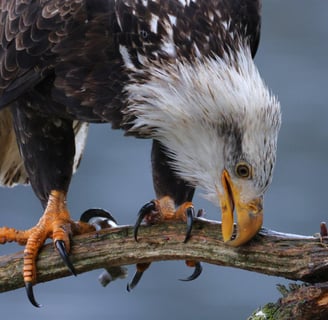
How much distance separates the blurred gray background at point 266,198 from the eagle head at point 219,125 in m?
2.64

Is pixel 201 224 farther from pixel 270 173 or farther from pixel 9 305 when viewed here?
pixel 9 305

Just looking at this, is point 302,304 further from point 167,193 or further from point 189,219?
point 167,193

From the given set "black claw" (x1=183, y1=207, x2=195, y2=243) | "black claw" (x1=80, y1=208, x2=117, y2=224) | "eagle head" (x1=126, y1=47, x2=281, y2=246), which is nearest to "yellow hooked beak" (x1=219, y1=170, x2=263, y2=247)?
"eagle head" (x1=126, y1=47, x2=281, y2=246)

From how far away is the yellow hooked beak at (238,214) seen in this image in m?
4.93

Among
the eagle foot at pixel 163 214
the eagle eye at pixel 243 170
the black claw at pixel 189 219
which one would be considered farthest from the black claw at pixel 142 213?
the eagle eye at pixel 243 170

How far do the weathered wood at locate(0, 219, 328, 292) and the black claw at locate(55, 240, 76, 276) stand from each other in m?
0.02

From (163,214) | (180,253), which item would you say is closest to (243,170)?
(180,253)

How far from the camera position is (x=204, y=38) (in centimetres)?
531

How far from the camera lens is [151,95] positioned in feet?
17.4

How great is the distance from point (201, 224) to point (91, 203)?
2947 millimetres

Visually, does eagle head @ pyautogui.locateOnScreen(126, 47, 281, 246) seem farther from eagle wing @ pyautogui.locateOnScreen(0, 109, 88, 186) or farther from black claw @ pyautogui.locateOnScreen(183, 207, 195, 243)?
eagle wing @ pyautogui.locateOnScreen(0, 109, 88, 186)

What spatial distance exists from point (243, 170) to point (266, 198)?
3186 millimetres

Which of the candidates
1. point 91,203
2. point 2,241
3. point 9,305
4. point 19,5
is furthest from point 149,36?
point 9,305

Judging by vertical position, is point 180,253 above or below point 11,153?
below
